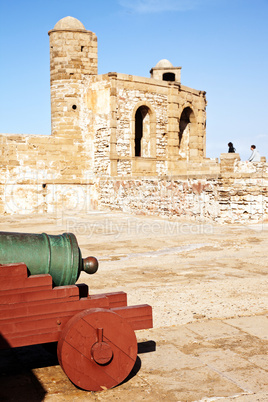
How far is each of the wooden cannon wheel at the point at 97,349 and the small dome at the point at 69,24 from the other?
15.5 meters

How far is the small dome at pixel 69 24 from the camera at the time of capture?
16672mm

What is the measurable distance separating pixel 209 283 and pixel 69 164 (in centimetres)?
1214

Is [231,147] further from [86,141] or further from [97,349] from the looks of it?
[97,349]

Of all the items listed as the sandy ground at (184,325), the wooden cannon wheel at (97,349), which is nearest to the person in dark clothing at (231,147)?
the sandy ground at (184,325)

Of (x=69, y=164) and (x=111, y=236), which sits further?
(x=69, y=164)

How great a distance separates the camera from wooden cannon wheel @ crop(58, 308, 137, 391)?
2746 millimetres

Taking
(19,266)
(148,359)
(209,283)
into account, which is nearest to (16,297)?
(19,266)

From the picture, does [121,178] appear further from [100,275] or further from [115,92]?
[100,275]

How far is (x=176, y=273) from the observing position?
5980 mm

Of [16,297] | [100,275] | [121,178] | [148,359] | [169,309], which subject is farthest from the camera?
[121,178]

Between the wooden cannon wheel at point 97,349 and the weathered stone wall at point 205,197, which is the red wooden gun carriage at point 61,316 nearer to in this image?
the wooden cannon wheel at point 97,349

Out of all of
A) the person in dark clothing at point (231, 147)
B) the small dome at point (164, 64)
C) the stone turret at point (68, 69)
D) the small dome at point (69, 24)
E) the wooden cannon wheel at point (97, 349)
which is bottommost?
the wooden cannon wheel at point (97, 349)

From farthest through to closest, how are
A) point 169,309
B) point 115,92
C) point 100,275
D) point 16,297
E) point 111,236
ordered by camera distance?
point 115,92
point 111,236
point 100,275
point 169,309
point 16,297

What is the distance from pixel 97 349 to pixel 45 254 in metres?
0.67
